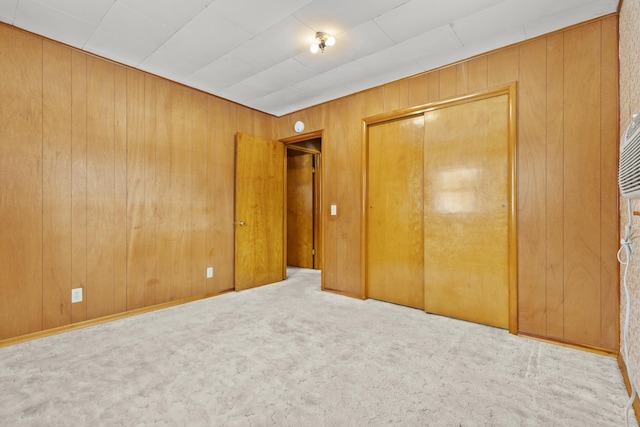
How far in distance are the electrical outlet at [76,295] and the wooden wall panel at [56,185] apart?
3cm

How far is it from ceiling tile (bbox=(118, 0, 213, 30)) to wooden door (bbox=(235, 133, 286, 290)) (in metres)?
1.68

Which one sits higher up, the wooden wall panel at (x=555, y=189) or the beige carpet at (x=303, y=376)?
the wooden wall panel at (x=555, y=189)

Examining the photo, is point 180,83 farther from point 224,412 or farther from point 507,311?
point 507,311

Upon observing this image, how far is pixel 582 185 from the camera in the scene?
7.19 ft

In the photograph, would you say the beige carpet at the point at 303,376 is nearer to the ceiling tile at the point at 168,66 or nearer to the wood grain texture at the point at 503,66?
the wood grain texture at the point at 503,66

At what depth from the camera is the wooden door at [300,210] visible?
5434 mm

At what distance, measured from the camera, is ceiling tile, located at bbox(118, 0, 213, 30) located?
2045mm

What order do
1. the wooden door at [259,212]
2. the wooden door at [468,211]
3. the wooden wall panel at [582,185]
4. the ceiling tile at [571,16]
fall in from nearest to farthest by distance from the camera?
the ceiling tile at [571,16] → the wooden wall panel at [582,185] → the wooden door at [468,211] → the wooden door at [259,212]

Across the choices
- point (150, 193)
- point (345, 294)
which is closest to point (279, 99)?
point (150, 193)

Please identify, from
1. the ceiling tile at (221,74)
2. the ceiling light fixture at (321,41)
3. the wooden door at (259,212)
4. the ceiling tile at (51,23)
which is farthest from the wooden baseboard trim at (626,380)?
the ceiling tile at (51,23)

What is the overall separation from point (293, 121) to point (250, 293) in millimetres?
2471

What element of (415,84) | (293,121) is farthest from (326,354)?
(293,121)

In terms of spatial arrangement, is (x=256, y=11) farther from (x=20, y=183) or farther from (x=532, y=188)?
(x=532, y=188)

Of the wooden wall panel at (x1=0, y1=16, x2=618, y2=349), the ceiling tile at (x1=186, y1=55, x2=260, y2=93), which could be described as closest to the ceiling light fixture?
the ceiling tile at (x1=186, y1=55, x2=260, y2=93)
